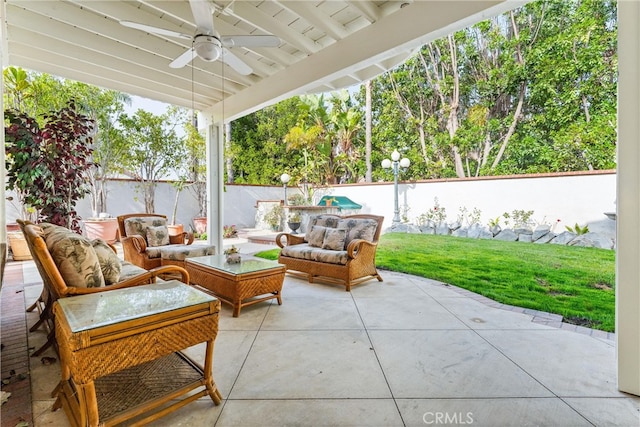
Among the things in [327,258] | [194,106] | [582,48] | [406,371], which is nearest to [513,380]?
[406,371]

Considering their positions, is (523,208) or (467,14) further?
(523,208)

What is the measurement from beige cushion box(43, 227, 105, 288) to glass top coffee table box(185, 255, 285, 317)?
4.02 ft

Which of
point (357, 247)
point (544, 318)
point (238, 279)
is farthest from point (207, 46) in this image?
point (544, 318)

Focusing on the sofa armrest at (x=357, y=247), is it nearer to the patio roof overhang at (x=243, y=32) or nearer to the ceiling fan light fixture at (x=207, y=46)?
the patio roof overhang at (x=243, y=32)

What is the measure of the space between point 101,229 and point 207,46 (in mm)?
6317

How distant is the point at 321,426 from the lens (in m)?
1.58

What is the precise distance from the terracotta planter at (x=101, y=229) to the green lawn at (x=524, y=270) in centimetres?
383

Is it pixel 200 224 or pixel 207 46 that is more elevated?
pixel 207 46

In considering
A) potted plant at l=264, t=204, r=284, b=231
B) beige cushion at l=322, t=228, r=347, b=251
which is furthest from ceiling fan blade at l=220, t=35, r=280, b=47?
potted plant at l=264, t=204, r=284, b=231

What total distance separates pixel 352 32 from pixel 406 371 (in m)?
3.36

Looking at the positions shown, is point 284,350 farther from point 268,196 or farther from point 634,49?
point 268,196

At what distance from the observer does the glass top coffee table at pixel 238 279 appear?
122 inches

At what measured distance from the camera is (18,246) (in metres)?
5.78

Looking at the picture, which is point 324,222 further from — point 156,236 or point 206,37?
point 206,37
